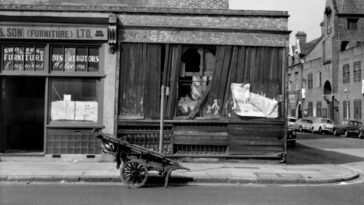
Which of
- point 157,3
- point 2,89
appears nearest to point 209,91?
point 157,3

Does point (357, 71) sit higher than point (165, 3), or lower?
higher

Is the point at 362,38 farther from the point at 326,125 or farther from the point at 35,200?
the point at 35,200

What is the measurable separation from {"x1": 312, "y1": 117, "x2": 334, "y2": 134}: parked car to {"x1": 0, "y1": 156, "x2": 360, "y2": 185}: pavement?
2732 centimetres

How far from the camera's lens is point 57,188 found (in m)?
9.54

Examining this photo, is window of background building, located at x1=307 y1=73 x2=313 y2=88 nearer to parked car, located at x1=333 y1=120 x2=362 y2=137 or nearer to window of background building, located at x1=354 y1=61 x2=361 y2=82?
window of background building, located at x1=354 y1=61 x2=361 y2=82

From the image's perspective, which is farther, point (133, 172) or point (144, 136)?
point (144, 136)

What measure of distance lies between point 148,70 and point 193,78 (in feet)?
5.05

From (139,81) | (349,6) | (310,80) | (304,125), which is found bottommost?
(304,125)

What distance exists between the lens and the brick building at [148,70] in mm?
13438

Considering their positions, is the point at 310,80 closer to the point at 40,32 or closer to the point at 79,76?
the point at 79,76

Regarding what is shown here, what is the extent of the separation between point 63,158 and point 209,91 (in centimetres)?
525

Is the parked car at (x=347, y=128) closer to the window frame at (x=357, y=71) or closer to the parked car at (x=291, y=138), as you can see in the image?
the window frame at (x=357, y=71)

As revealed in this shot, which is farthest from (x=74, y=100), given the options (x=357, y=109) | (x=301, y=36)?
(x=301, y=36)

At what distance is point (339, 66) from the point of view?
50.6 metres
